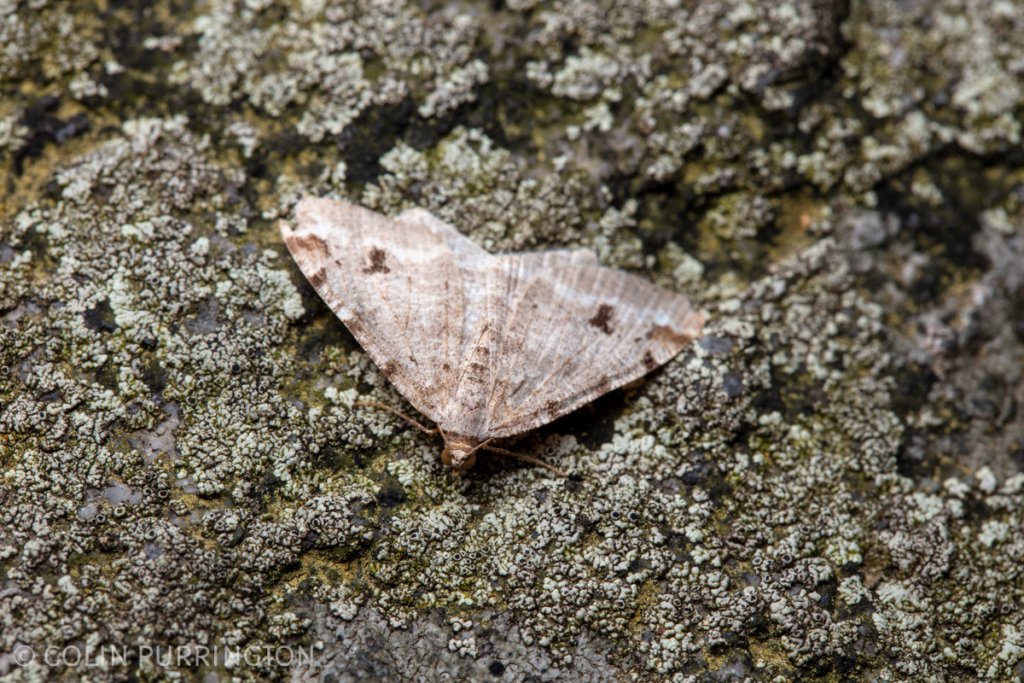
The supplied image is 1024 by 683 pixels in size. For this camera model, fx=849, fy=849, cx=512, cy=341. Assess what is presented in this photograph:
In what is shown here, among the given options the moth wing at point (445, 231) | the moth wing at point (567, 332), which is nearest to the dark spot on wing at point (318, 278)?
the moth wing at point (445, 231)

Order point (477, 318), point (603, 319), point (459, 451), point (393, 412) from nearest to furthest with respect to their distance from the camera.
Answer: point (459, 451) → point (393, 412) → point (477, 318) → point (603, 319)

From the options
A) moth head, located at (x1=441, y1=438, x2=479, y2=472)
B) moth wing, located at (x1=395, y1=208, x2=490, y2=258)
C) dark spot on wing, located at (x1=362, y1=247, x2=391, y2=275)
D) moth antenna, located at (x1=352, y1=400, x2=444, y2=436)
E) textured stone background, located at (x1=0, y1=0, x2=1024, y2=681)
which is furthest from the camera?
moth wing, located at (x1=395, y1=208, x2=490, y2=258)

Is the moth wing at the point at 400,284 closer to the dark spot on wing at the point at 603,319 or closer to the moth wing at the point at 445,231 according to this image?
the moth wing at the point at 445,231

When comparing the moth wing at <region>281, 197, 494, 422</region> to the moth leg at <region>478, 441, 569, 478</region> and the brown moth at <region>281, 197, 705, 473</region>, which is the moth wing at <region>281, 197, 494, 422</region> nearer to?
the brown moth at <region>281, 197, 705, 473</region>

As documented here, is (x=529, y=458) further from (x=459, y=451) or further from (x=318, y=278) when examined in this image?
(x=318, y=278)

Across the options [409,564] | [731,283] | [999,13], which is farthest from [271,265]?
[999,13]

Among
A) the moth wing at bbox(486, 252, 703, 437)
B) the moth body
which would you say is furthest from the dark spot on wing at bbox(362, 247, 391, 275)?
the moth body

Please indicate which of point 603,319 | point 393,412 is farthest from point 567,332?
point 393,412
